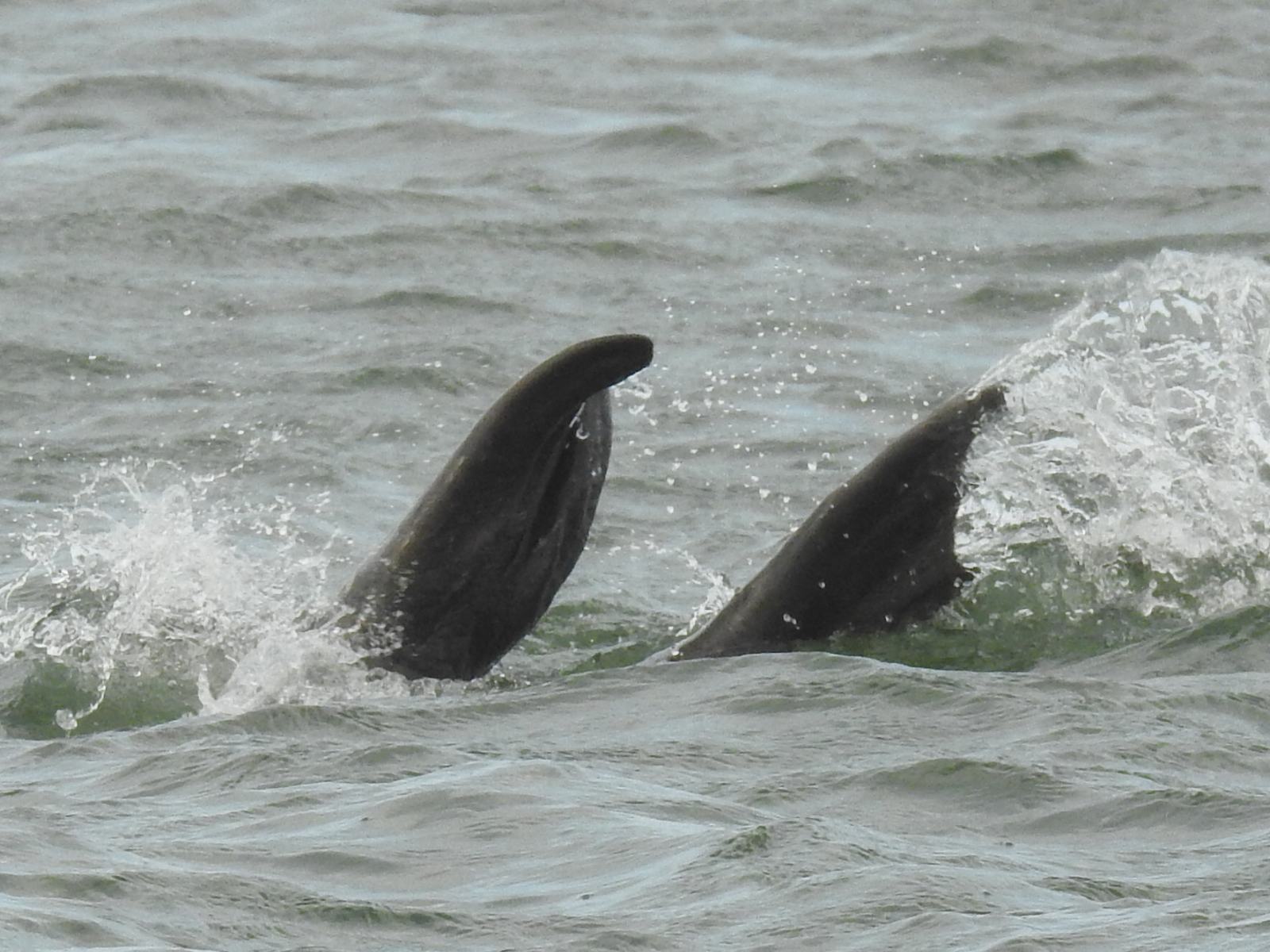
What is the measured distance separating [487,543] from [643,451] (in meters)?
4.84

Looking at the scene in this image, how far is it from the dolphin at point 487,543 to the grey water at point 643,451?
150mm

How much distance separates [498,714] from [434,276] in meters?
8.43

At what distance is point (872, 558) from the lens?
7578 mm

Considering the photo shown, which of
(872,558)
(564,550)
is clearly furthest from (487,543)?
(872,558)

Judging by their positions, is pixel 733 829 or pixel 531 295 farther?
pixel 531 295

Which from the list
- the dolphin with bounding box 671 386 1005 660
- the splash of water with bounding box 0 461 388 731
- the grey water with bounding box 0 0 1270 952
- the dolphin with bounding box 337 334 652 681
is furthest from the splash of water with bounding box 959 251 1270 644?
the splash of water with bounding box 0 461 388 731

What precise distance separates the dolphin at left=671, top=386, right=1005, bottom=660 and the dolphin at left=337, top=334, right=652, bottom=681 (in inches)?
19.9

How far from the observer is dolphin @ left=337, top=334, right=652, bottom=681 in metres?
7.36

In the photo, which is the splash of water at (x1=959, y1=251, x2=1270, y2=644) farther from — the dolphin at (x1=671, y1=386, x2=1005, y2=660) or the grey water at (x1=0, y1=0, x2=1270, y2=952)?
the dolphin at (x1=671, y1=386, x2=1005, y2=660)

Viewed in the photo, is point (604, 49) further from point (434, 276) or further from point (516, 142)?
point (434, 276)

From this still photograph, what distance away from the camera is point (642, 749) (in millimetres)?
6598

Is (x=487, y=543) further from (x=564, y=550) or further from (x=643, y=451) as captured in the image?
(x=643, y=451)

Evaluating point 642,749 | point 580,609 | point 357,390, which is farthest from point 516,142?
point 642,749

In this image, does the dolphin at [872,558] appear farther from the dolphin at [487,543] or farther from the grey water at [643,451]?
the dolphin at [487,543]
